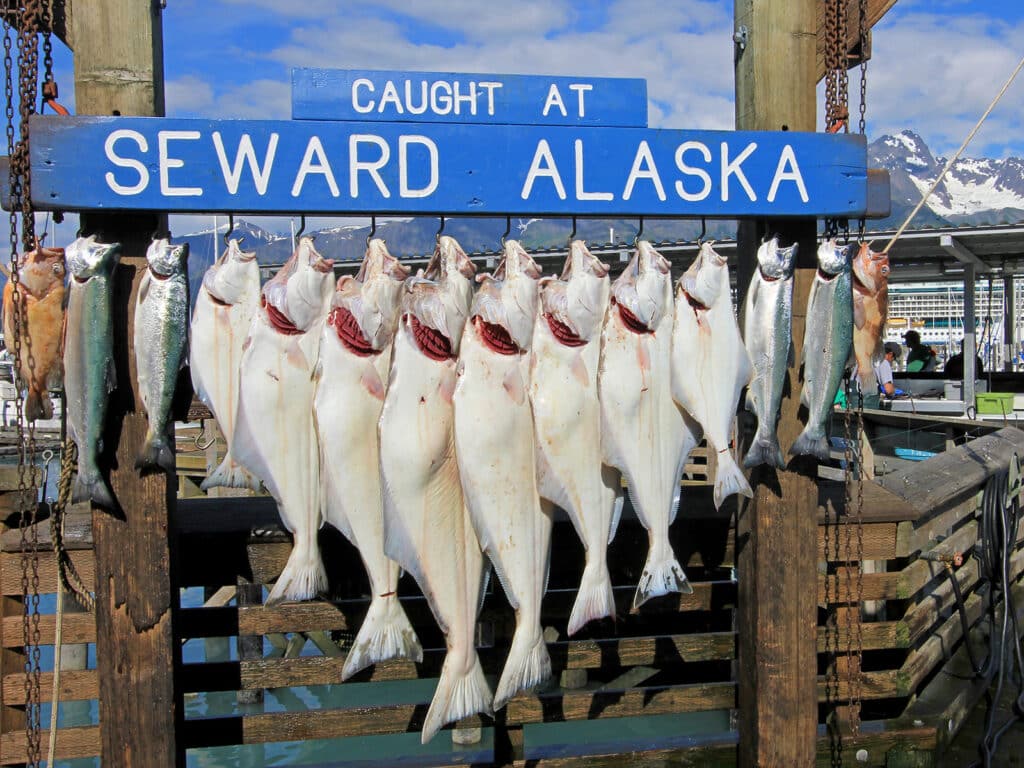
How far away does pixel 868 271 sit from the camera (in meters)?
2.83

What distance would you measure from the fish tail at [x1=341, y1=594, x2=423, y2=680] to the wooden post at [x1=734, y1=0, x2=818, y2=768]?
128cm

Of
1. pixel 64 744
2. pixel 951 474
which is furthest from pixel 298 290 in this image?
pixel 951 474

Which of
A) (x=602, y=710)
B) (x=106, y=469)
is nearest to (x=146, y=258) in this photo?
(x=106, y=469)

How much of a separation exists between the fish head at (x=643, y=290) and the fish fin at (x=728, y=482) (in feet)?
1.51

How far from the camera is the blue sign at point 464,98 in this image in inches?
99.9

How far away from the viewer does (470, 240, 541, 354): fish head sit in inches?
94.6

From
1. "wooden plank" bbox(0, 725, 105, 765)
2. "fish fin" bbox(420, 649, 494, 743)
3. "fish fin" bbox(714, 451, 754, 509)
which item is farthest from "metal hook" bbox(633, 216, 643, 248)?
"wooden plank" bbox(0, 725, 105, 765)

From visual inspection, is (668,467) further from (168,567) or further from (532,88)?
(168,567)

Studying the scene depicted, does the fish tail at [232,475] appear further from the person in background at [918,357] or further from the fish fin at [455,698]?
the person in background at [918,357]

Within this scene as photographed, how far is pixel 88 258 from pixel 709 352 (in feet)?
6.01

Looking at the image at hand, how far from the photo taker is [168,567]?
Result: 104 inches

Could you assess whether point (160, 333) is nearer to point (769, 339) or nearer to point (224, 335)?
point (224, 335)

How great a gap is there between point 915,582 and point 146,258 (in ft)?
10.9

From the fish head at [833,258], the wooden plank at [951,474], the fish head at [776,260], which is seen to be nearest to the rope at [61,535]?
the fish head at [776,260]
